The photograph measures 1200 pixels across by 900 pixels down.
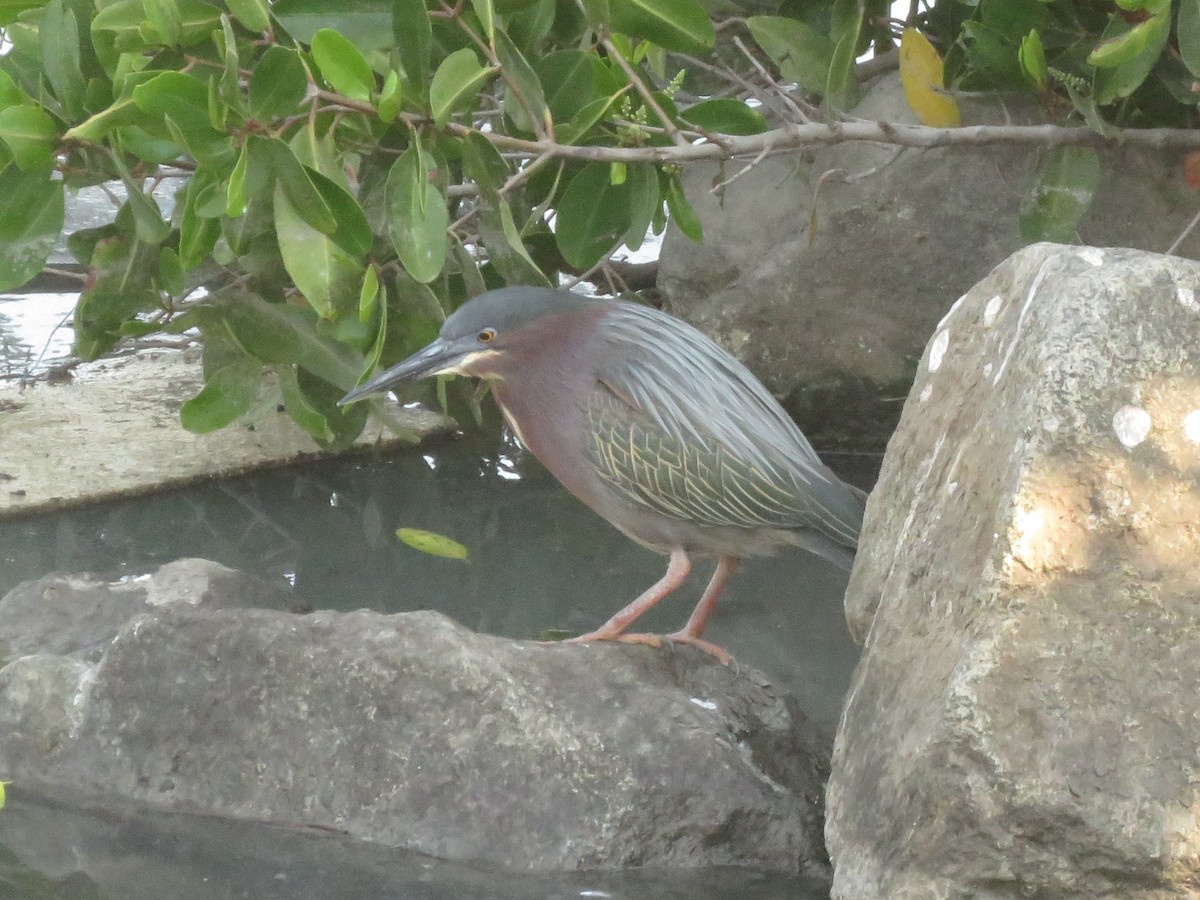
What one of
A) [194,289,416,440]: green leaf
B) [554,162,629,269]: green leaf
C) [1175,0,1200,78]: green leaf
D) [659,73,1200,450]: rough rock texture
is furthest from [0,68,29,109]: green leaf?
[1175,0,1200,78]: green leaf

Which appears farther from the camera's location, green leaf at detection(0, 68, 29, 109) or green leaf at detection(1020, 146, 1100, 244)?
green leaf at detection(1020, 146, 1100, 244)

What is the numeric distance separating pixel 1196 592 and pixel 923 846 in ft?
1.66

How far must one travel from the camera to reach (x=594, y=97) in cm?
347

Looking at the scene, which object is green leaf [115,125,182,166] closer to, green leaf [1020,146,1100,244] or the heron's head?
the heron's head

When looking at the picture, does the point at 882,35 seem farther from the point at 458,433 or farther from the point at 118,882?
the point at 118,882

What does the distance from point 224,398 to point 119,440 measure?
4.20ft

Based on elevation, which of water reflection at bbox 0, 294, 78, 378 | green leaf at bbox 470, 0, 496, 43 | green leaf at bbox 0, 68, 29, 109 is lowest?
water reflection at bbox 0, 294, 78, 378

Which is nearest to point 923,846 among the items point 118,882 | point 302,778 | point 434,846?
point 434,846

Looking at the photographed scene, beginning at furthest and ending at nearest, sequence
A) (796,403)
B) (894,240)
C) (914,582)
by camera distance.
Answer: (796,403)
(894,240)
(914,582)

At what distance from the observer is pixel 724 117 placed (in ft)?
12.0

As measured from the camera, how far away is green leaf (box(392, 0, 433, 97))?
2.86 meters

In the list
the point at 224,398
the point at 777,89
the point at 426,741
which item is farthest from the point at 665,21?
the point at 426,741

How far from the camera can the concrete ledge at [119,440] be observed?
4.58 metres

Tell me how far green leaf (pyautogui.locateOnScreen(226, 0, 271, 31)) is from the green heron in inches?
31.1
